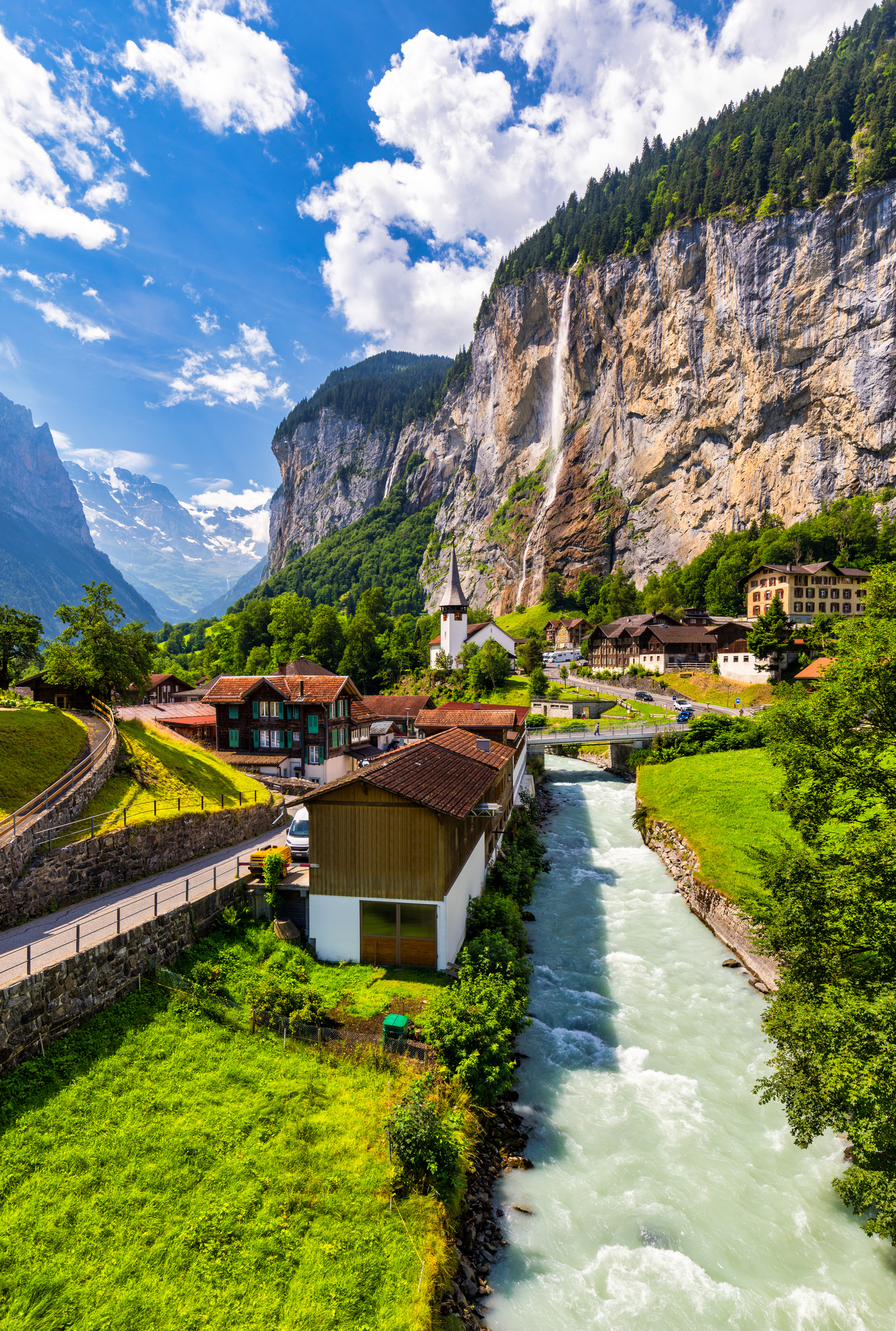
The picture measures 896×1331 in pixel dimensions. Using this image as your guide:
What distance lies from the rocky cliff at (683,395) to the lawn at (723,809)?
77.9 metres

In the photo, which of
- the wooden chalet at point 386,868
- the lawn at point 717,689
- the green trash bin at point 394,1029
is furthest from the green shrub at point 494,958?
the lawn at point 717,689

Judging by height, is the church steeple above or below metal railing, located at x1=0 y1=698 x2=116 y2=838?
above

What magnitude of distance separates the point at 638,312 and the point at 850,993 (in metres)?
144

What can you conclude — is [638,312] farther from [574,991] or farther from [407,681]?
[574,991]

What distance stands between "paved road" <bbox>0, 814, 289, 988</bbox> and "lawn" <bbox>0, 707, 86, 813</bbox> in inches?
168

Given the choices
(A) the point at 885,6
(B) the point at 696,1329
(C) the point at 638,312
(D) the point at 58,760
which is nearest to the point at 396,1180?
(B) the point at 696,1329

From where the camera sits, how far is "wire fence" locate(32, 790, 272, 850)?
19500mm

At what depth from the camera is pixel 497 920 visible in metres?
21.7

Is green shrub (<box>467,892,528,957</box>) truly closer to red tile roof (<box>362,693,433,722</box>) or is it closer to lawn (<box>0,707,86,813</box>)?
lawn (<box>0,707,86,813</box>)

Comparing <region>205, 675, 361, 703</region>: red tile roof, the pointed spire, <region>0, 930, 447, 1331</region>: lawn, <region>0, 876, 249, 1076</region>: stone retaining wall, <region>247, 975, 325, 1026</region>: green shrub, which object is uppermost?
the pointed spire

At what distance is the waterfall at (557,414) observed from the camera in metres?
146

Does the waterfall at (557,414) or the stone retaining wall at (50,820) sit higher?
the waterfall at (557,414)

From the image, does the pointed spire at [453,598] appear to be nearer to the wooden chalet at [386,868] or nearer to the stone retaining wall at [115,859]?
the stone retaining wall at [115,859]

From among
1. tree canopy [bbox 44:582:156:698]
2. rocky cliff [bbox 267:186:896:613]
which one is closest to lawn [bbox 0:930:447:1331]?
tree canopy [bbox 44:582:156:698]
